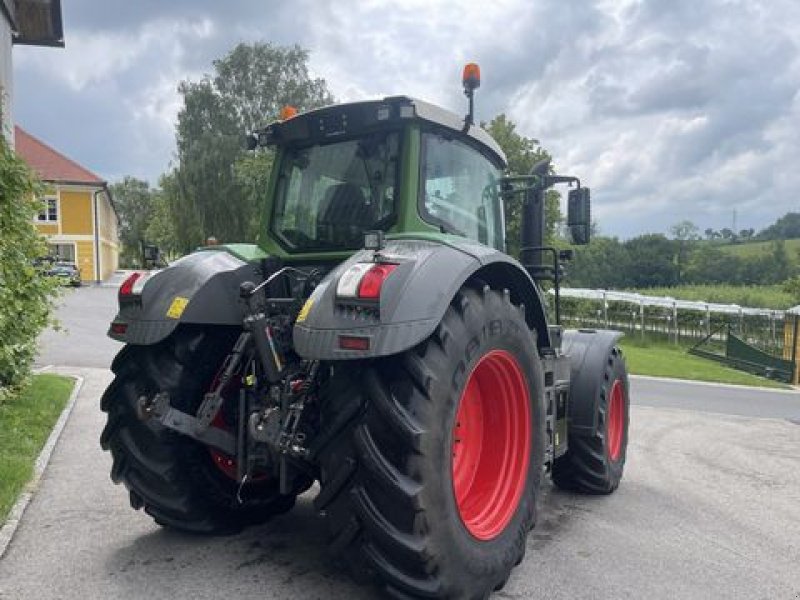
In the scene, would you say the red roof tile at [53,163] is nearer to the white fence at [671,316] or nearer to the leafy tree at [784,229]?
the white fence at [671,316]

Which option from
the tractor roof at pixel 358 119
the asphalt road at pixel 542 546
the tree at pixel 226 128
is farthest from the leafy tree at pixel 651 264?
the tractor roof at pixel 358 119

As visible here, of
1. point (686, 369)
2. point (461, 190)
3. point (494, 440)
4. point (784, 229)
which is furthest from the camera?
point (784, 229)

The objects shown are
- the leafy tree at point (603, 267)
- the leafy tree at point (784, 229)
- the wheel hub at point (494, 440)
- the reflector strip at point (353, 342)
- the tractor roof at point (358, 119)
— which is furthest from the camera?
the leafy tree at point (784, 229)

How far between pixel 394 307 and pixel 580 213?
2.42 metres

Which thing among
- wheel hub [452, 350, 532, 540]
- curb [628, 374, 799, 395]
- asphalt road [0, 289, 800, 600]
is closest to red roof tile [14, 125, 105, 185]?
curb [628, 374, 799, 395]

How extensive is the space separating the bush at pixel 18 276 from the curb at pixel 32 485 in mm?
603

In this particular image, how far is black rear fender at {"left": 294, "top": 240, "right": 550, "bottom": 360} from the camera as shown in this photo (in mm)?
2740

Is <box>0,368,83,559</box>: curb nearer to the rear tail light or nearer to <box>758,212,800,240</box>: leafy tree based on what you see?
the rear tail light

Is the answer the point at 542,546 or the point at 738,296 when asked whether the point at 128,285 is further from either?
the point at 738,296

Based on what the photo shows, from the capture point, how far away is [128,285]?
3848mm

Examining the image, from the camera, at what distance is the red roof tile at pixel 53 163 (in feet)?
137

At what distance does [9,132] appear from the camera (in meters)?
9.45

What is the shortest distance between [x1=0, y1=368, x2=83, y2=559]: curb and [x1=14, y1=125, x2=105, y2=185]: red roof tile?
38.5 m

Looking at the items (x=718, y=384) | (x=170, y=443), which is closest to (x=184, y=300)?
(x=170, y=443)
